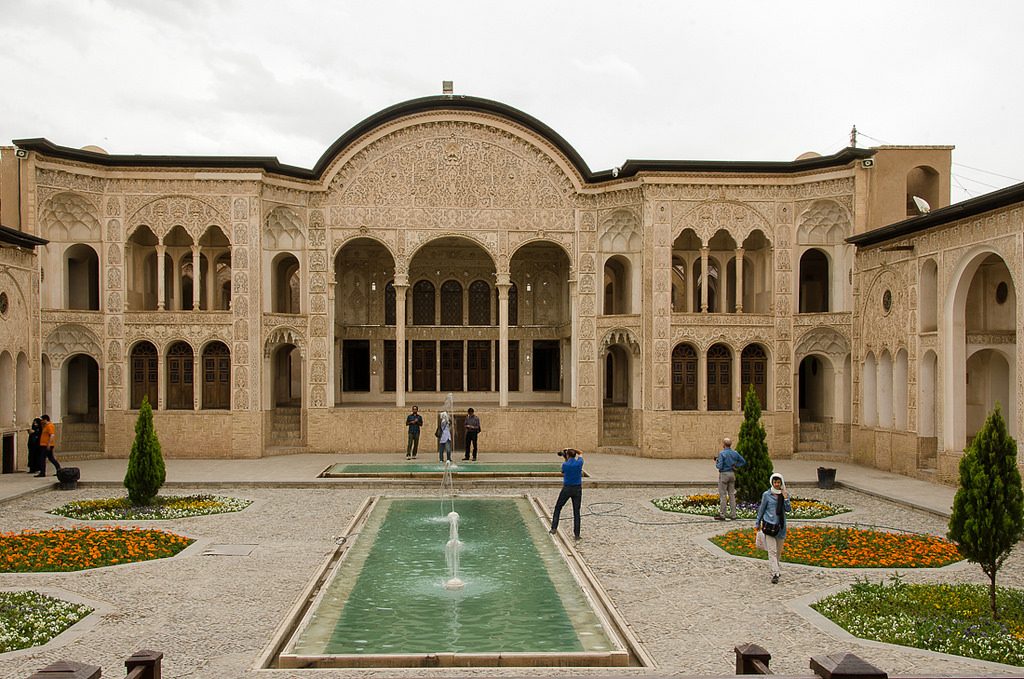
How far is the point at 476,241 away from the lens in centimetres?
2708

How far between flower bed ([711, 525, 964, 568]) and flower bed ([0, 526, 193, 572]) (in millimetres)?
9323

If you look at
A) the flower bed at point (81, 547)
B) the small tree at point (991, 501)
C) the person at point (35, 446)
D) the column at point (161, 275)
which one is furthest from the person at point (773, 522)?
the column at point (161, 275)

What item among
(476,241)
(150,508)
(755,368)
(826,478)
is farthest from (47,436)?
(755,368)

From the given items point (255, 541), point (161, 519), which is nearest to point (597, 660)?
point (255, 541)

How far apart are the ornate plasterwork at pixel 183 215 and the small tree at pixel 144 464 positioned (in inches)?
386

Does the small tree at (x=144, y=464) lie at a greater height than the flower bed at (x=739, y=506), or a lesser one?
greater

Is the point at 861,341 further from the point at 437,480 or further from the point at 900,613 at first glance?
the point at 900,613

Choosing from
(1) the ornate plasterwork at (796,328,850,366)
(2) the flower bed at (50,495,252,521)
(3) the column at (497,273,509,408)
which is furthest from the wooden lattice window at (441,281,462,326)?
(2) the flower bed at (50,495,252,521)

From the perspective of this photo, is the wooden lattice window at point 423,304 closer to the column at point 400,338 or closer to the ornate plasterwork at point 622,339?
the column at point 400,338

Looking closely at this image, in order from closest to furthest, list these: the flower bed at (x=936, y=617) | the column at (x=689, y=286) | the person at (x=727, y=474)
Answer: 1. the flower bed at (x=936, y=617)
2. the person at (x=727, y=474)
3. the column at (x=689, y=286)

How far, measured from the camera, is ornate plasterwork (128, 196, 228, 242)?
25547 millimetres

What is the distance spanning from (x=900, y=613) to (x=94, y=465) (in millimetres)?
21872

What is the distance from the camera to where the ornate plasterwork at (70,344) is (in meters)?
25.1

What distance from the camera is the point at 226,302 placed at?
37.8 metres
